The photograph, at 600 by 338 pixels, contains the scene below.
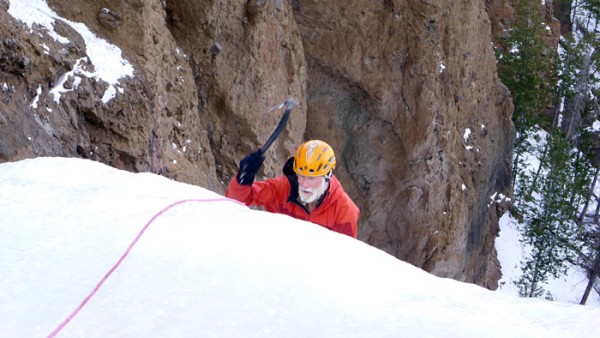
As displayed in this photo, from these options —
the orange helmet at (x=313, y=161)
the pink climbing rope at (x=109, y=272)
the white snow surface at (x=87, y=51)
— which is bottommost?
the pink climbing rope at (x=109, y=272)

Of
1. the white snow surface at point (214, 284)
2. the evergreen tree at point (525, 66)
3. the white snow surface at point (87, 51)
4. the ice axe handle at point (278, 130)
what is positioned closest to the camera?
the white snow surface at point (214, 284)

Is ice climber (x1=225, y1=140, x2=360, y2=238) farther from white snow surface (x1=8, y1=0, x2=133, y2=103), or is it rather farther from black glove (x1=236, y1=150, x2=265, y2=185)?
white snow surface (x1=8, y1=0, x2=133, y2=103)

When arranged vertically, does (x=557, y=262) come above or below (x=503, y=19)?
below

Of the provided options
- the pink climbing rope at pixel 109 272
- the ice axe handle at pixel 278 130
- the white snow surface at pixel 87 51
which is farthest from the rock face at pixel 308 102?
the pink climbing rope at pixel 109 272

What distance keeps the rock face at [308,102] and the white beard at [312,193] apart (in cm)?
270

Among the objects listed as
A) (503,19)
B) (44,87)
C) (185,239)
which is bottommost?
(185,239)

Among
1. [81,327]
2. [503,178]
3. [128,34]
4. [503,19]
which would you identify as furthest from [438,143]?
[503,19]

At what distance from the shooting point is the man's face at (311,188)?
17.0ft

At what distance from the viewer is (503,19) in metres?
29.7

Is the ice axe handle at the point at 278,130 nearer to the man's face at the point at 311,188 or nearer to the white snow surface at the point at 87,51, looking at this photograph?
the man's face at the point at 311,188

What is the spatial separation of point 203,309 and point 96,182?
1.41 m

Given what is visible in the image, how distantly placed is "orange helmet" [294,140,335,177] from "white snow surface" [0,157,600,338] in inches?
85.8

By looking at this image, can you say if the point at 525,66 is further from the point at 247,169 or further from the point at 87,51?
the point at 247,169

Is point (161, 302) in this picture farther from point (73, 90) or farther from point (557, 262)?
point (557, 262)
